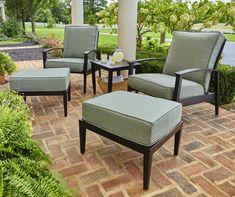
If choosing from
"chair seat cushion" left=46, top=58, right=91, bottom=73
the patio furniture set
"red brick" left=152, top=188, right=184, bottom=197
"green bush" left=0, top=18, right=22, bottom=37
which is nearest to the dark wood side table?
the patio furniture set

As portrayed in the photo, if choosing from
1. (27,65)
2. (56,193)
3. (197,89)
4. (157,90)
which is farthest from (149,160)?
(27,65)

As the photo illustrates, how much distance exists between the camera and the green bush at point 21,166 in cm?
112

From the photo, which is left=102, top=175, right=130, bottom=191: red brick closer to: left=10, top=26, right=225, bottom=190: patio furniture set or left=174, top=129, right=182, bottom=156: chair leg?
left=10, top=26, right=225, bottom=190: patio furniture set

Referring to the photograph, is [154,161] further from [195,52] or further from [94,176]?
[195,52]

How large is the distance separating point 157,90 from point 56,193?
1.85 m

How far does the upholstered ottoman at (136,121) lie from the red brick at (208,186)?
0.37 meters

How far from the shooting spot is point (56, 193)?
3.91 feet

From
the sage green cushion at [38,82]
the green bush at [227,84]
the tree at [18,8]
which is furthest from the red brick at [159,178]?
the tree at [18,8]

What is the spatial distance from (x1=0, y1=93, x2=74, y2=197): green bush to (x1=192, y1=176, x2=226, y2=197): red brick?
104 cm

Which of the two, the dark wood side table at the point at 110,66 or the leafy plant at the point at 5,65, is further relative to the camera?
the leafy plant at the point at 5,65

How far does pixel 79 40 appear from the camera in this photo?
4375 millimetres

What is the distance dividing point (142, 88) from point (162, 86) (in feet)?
1.12

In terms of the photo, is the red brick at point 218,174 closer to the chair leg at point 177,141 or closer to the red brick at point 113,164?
the chair leg at point 177,141

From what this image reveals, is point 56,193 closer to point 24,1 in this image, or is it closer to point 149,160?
point 149,160
